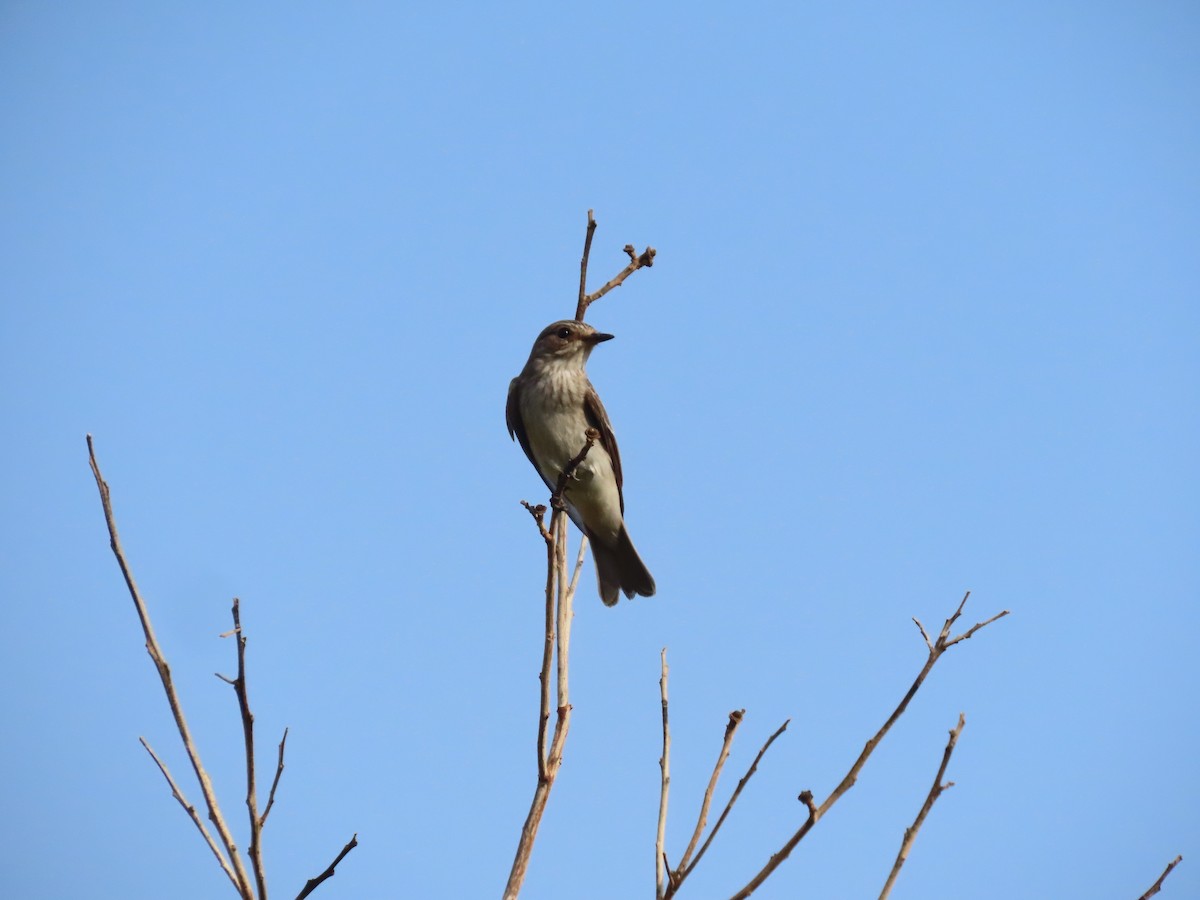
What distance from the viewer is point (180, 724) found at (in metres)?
3.25

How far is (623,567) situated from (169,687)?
6.22m

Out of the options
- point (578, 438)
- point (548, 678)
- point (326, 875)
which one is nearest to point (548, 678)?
point (548, 678)

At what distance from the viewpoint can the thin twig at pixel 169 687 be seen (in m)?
3.19

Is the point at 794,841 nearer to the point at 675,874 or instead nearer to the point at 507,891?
the point at 675,874

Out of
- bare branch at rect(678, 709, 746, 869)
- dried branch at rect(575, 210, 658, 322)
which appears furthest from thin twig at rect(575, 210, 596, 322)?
bare branch at rect(678, 709, 746, 869)

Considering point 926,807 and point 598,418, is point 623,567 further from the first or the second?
point 926,807

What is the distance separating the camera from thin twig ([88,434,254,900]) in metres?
3.19

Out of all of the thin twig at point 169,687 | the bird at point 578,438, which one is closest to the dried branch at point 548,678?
the thin twig at point 169,687

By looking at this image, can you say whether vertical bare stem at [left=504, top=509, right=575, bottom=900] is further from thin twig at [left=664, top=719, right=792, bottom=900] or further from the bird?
the bird

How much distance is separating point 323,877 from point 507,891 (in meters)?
0.58

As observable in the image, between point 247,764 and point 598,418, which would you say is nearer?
point 247,764

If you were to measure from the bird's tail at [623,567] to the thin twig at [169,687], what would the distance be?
5982 millimetres

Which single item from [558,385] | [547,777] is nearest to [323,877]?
[547,777]

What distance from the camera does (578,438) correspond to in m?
8.62
